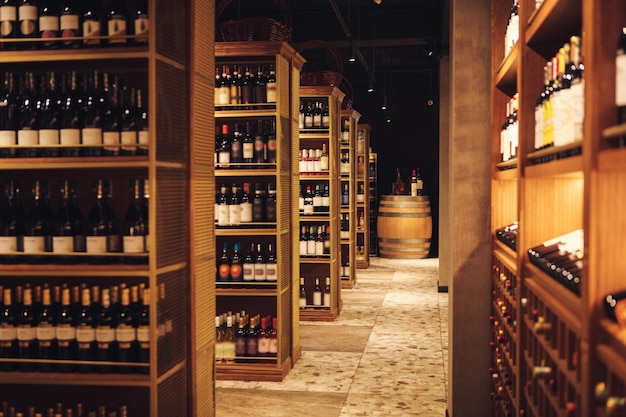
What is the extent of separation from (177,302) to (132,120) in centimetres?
96

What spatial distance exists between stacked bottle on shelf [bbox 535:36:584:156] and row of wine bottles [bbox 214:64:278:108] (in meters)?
3.24

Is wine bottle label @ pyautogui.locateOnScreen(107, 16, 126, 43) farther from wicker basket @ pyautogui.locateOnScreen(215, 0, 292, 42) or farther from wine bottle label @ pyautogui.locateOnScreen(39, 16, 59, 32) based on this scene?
wicker basket @ pyautogui.locateOnScreen(215, 0, 292, 42)

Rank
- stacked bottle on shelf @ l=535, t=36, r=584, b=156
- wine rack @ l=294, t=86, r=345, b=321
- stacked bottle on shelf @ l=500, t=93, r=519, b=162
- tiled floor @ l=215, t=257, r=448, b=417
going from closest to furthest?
stacked bottle on shelf @ l=535, t=36, r=584, b=156 < stacked bottle on shelf @ l=500, t=93, r=519, b=162 < tiled floor @ l=215, t=257, r=448, b=417 < wine rack @ l=294, t=86, r=345, b=321

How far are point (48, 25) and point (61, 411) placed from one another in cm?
197

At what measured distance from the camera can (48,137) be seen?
3344 mm

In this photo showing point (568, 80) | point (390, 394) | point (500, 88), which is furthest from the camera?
point (390, 394)

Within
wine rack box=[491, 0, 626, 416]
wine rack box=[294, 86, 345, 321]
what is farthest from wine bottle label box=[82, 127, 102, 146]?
wine rack box=[294, 86, 345, 321]

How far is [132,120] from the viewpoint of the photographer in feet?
11.3

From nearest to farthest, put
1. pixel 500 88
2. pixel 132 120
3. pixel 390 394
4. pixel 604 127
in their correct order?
pixel 604 127, pixel 132 120, pixel 500 88, pixel 390 394

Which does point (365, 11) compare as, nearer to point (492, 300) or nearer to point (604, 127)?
point (492, 300)

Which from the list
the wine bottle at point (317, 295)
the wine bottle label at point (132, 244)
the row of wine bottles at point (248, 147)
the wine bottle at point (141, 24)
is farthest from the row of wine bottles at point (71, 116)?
the wine bottle at point (317, 295)

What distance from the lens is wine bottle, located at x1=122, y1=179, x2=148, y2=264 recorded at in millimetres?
3299

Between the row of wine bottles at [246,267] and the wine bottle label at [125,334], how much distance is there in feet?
7.16

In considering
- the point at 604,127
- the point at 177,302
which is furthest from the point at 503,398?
the point at 604,127
